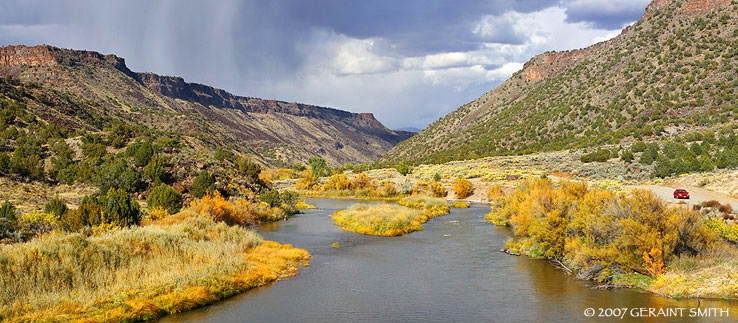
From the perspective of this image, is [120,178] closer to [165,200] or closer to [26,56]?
[165,200]

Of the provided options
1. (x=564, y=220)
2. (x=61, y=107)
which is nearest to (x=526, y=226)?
(x=564, y=220)

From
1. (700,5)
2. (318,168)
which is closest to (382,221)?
(318,168)

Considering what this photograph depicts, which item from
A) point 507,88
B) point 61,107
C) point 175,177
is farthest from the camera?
point 507,88

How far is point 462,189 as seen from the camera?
7650 cm

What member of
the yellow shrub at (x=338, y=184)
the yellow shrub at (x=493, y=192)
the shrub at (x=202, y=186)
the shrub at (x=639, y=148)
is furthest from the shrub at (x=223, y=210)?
the shrub at (x=639, y=148)

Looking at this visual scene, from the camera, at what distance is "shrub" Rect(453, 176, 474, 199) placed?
76562 millimetres

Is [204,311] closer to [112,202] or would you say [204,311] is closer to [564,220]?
[112,202]

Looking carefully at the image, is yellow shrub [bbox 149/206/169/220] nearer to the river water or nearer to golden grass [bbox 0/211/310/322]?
golden grass [bbox 0/211/310/322]

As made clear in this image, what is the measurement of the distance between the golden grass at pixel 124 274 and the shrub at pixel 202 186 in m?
19.5

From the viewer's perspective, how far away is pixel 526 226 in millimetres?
33938

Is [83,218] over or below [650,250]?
over

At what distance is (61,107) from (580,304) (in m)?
105

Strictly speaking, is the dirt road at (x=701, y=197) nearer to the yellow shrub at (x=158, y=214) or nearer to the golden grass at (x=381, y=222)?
the golden grass at (x=381, y=222)

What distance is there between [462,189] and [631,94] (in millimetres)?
57597
